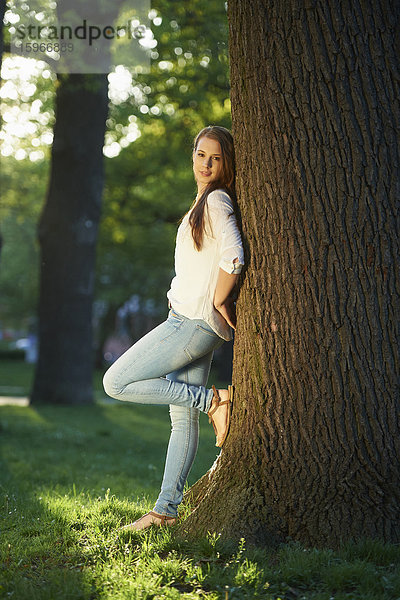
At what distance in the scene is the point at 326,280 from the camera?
405cm

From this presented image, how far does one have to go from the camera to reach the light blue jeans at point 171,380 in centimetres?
445

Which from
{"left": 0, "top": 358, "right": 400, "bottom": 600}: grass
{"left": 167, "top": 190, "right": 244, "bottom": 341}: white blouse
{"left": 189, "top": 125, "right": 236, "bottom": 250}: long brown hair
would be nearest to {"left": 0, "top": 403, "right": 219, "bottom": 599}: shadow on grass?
{"left": 0, "top": 358, "right": 400, "bottom": 600}: grass

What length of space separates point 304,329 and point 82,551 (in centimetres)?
186

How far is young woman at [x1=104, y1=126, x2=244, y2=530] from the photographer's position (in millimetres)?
4426

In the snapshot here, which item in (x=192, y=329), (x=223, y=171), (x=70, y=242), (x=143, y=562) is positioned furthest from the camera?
(x=70, y=242)

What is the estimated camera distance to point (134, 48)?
1562 centimetres

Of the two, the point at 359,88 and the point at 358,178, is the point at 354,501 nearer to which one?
the point at 358,178

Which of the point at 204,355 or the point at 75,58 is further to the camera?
the point at 75,58

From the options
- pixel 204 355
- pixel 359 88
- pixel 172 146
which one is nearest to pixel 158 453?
pixel 204 355

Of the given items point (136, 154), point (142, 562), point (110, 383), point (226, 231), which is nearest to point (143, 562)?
point (142, 562)

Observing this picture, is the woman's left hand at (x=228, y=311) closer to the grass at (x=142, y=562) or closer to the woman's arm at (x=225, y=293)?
the woman's arm at (x=225, y=293)

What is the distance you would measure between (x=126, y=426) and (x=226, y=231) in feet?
31.7

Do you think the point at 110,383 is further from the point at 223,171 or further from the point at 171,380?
the point at 223,171

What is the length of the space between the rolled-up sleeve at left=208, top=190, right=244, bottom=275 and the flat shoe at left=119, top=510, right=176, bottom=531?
1.67 meters
